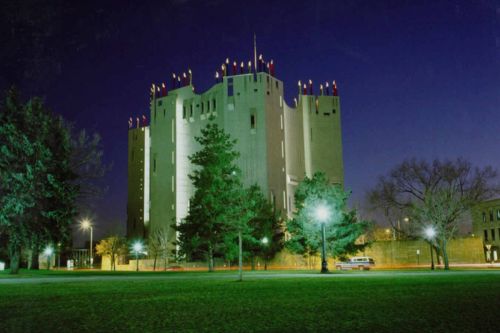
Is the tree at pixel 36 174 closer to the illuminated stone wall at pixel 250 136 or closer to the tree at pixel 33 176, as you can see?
the tree at pixel 33 176

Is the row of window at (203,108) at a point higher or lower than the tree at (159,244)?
higher

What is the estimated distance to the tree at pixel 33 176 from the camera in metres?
36.8

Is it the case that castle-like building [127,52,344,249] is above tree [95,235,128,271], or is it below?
above

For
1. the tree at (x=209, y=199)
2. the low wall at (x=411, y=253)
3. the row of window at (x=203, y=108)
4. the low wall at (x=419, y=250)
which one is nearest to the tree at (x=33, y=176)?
the tree at (x=209, y=199)

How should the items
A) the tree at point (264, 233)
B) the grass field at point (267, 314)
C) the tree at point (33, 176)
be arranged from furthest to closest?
the tree at point (264, 233) → the tree at point (33, 176) → the grass field at point (267, 314)

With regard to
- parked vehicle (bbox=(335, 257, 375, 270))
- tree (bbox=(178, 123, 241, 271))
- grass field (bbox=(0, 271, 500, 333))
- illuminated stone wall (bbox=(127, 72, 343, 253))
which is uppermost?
illuminated stone wall (bbox=(127, 72, 343, 253))

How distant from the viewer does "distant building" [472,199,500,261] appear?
8275cm

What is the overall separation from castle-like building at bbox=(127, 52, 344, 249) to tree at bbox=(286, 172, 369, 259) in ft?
78.6

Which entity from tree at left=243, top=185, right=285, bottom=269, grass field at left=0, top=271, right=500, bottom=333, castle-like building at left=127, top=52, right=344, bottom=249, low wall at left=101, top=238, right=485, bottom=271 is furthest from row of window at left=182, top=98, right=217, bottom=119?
grass field at left=0, top=271, right=500, bottom=333

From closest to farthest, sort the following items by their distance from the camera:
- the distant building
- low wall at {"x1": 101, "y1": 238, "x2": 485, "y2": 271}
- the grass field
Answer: the grass field < low wall at {"x1": 101, "y1": 238, "x2": 485, "y2": 271} < the distant building

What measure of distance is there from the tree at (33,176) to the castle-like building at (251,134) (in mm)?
35771

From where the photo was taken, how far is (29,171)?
1441 inches

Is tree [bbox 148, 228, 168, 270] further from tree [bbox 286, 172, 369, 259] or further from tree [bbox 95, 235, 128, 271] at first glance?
tree [bbox 286, 172, 369, 259]

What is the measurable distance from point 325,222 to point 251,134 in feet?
103
